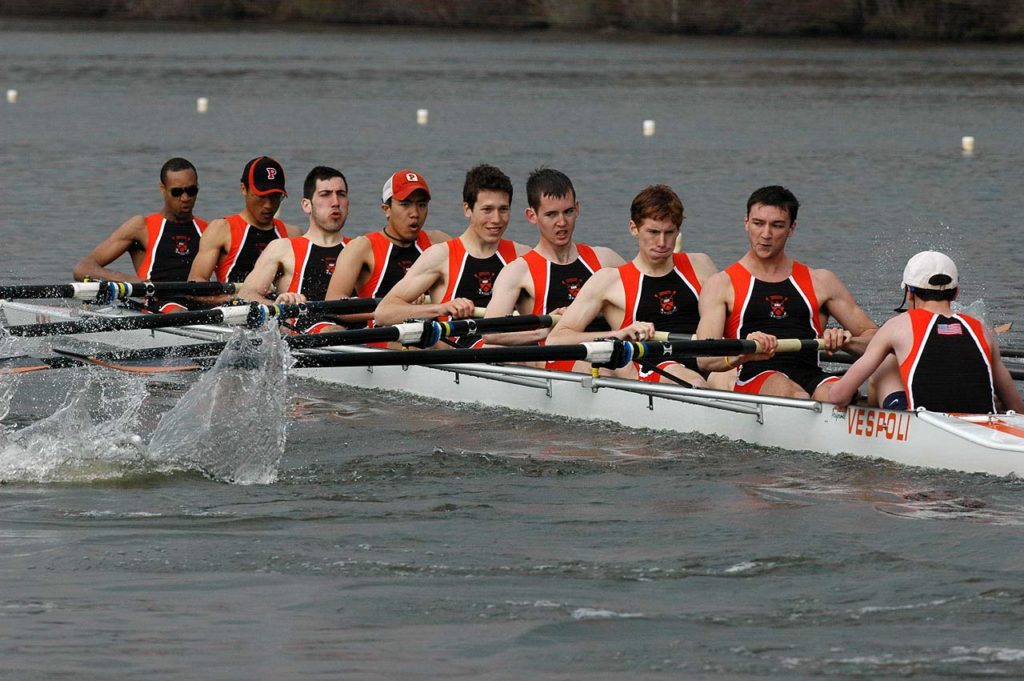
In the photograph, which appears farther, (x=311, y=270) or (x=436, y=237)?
(x=436, y=237)

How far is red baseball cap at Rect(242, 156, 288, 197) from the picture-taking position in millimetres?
11805

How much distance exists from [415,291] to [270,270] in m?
1.44

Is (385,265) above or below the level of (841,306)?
above

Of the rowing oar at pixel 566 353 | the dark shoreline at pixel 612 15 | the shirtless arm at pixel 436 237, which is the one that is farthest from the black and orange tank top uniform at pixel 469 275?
the dark shoreline at pixel 612 15

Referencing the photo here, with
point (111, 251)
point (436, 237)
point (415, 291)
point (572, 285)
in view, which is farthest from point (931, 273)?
point (111, 251)

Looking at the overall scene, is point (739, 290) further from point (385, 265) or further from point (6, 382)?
point (6, 382)

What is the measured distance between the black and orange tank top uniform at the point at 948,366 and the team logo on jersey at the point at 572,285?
95.3 inches

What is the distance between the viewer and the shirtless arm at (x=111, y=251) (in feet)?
41.3

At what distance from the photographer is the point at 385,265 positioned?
1108cm

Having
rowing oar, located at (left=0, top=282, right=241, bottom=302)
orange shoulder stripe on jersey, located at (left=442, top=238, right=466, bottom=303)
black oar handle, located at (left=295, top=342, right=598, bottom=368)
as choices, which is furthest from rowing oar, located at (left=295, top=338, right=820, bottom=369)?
rowing oar, located at (left=0, top=282, right=241, bottom=302)

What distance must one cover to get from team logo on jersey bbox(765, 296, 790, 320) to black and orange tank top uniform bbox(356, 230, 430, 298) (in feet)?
9.43

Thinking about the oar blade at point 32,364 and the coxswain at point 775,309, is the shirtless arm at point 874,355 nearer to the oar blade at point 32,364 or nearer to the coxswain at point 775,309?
the coxswain at point 775,309

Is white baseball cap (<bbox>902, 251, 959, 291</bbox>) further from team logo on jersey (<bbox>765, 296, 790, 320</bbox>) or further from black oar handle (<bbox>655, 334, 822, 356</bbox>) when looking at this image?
team logo on jersey (<bbox>765, 296, 790, 320</bbox>)

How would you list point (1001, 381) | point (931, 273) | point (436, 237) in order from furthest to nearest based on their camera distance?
point (436, 237), point (1001, 381), point (931, 273)
